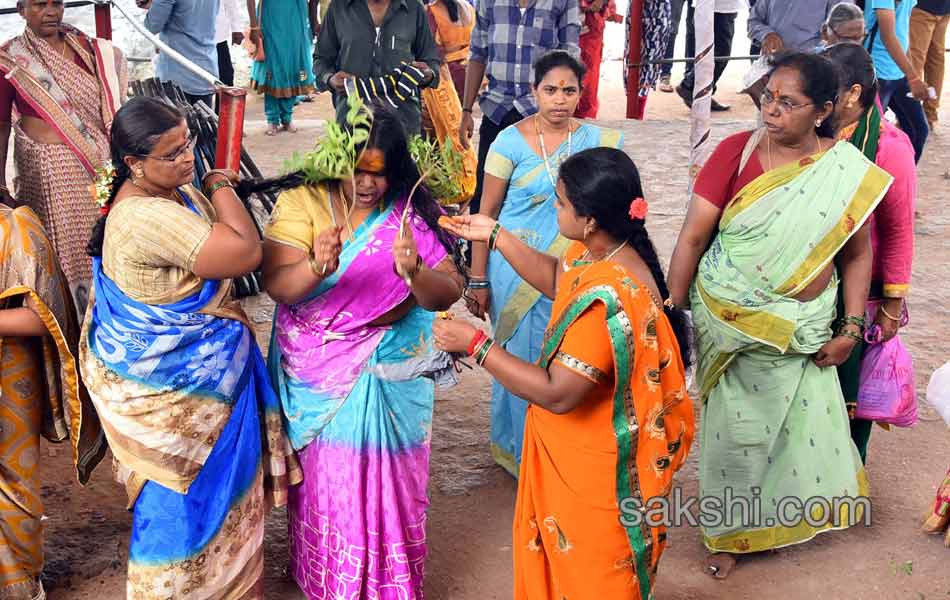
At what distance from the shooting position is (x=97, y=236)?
3.10m

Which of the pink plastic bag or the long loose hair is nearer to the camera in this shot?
the long loose hair

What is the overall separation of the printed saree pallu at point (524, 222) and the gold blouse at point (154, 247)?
4.69 ft

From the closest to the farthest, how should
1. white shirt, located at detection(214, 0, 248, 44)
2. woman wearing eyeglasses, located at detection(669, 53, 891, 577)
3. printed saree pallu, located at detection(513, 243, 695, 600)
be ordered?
1. printed saree pallu, located at detection(513, 243, 695, 600)
2. woman wearing eyeglasses, located at detection(669, 53, 891, 577)
3. white shirt, located at detection(214, 0, 248, 44)

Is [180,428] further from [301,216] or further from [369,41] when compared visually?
[369,41]

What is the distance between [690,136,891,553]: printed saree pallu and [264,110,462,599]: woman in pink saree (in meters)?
0.98

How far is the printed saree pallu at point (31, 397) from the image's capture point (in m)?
3.33

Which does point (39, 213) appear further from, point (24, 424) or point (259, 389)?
point (259, 389)

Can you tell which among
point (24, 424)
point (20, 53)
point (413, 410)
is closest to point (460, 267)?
point (413, 410)

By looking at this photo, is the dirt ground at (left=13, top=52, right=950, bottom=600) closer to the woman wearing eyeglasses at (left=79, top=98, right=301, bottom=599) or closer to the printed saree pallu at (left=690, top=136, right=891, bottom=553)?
the printed saree pallu at (left=690, top=136, right=891, bottom=553)

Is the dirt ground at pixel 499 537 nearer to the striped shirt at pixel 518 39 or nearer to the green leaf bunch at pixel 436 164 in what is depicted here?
the green leaf bunch at pixel 436 164

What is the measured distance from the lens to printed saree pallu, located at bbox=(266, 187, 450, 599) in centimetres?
322

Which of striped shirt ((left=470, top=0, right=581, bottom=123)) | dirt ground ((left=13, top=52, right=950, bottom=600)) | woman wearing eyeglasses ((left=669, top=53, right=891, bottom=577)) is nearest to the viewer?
woman wearing eyeglasses ((left=669, top=53, right=891, bottom=577))

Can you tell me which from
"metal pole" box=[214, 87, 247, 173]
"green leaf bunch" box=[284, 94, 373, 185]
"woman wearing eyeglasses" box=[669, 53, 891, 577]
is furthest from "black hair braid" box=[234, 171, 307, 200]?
"woman wearing eyeglasses" box=[669, 53, 891, 577]

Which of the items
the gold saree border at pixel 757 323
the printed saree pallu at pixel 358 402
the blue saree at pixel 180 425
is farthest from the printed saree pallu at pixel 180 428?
the gold saree border at pixel 757 323
